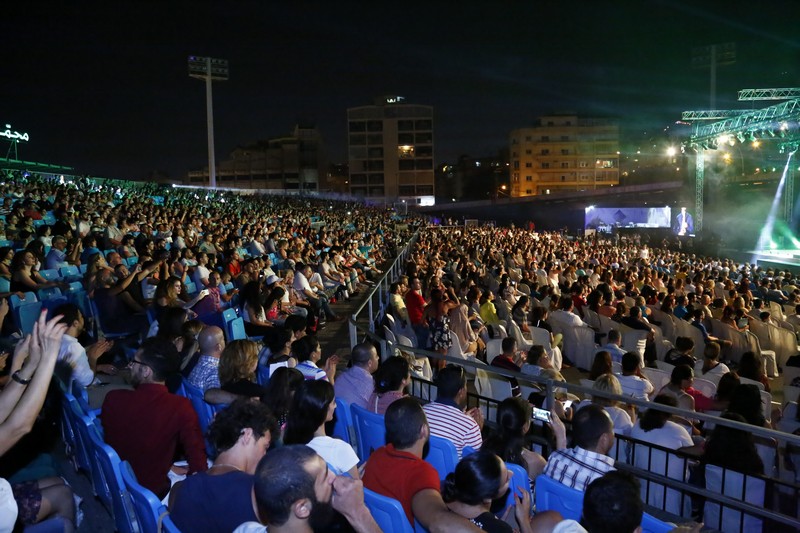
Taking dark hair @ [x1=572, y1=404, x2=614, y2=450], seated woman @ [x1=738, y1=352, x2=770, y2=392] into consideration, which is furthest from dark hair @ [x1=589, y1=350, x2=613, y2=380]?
dark hair @ [x1=572, y1=404, x2=614, y2=450]

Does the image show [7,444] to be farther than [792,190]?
No

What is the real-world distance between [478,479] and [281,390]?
1701mm

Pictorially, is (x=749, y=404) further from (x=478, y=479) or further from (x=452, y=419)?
(x=478, y=479)

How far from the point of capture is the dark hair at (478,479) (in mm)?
2518

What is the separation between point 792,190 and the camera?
1126 inches

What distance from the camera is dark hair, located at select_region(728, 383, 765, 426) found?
4.78 m

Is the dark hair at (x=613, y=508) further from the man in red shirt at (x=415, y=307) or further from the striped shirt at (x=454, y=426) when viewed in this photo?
the man in red shirt at (x=415, y=307)

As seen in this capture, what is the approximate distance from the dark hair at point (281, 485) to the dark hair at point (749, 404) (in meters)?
4.11

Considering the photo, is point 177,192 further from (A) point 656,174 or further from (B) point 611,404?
(A) point 656,174

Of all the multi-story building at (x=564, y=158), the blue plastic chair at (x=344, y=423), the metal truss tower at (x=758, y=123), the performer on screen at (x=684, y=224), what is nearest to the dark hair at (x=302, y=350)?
the blue plastic chair at (x=344, y=423)

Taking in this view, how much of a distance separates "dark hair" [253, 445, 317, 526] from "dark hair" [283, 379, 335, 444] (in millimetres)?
1238

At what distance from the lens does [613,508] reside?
92.2 inches

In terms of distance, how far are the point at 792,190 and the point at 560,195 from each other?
2205 centimetres

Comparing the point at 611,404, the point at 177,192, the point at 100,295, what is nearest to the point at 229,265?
the point at 100,295
